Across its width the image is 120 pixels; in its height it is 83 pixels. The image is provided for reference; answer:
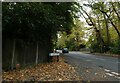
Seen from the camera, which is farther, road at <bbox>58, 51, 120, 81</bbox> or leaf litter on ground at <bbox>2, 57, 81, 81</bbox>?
road at <bbox>58, 51, 120, 81</bbox>

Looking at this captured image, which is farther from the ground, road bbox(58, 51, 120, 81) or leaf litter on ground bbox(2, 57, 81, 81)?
leaf litter on ground bbox(2, 57, 81, 81)

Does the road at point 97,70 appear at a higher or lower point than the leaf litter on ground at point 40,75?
lower

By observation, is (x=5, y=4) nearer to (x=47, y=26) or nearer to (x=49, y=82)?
(x=47, y=26)

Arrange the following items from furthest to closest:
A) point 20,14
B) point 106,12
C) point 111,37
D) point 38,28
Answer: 1. point 111,37
2. point 106,12
3. point 38,28
4. point 20,14

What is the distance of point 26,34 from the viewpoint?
13.1 metres

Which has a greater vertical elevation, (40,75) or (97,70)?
(40,75)

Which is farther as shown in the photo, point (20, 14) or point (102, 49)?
point (102, 49)

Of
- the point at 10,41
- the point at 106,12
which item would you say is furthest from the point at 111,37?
the point at 10,41

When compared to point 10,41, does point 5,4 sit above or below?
above

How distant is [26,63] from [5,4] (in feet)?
13.6

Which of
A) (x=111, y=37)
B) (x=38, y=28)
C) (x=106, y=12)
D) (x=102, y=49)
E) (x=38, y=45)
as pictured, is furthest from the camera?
(x=111, y=37)

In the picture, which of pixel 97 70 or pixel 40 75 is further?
pixel 97 70

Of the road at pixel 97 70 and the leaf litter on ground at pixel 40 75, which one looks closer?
the leaf litter on ground at pixel 40 75

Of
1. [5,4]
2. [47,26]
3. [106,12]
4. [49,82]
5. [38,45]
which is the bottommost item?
[49,82]
